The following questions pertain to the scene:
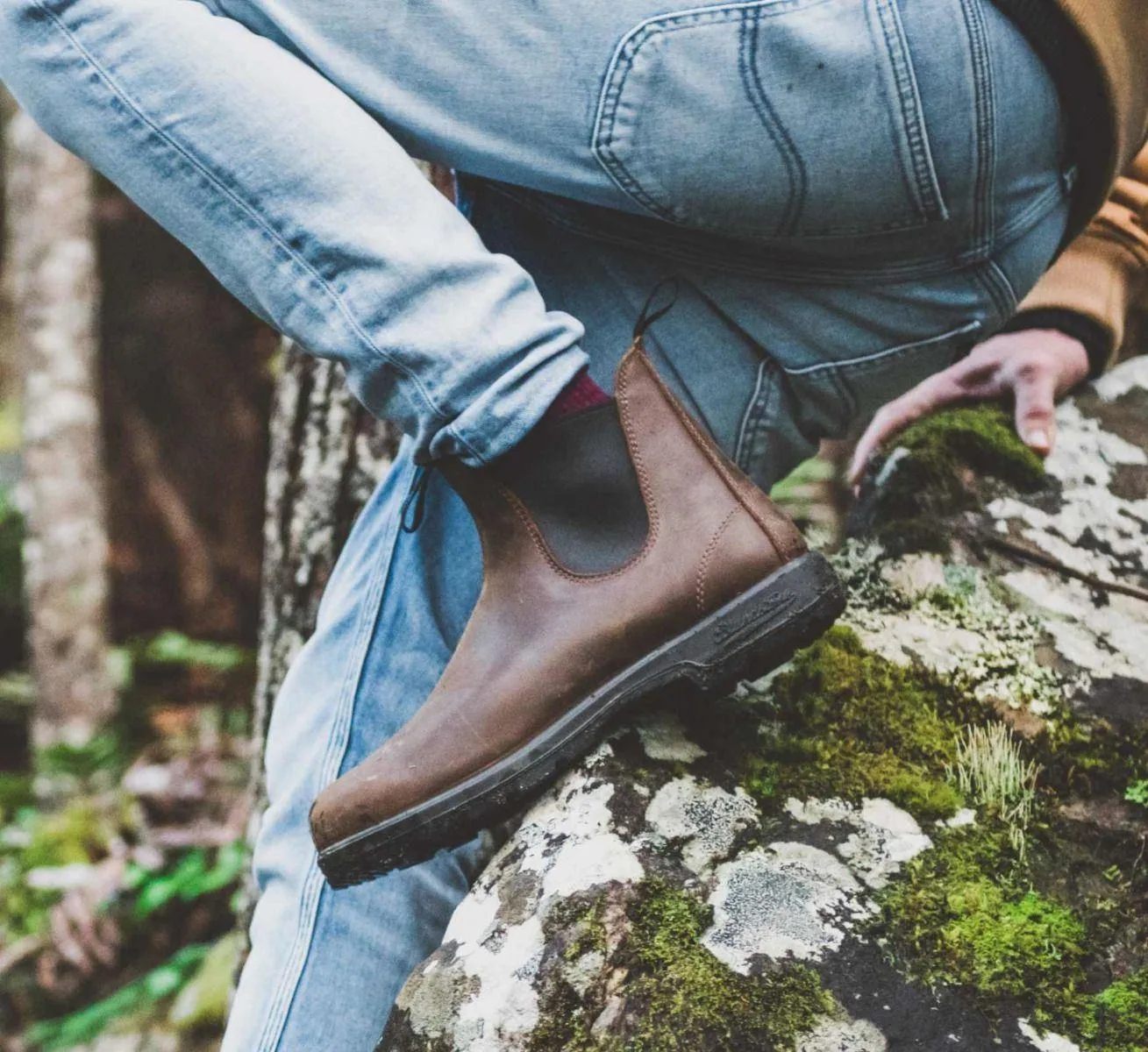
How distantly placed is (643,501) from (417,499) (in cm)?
39

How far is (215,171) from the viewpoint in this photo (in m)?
1.17

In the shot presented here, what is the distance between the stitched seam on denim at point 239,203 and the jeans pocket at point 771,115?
34 centimetres

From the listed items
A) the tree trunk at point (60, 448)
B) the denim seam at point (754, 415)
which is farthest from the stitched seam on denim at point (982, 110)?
the tree trunk at point (60, 448)

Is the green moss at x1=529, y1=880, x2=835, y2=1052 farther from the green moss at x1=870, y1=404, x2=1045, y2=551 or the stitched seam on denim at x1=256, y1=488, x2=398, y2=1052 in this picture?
the green moss at x1=870, y1=404, x2=1045, y2=551

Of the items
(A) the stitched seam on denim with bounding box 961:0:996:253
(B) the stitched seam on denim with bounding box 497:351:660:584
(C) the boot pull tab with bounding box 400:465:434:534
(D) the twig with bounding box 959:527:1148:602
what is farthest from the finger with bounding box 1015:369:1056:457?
(C) the boot pull tab with bounding box 400:465:434:534

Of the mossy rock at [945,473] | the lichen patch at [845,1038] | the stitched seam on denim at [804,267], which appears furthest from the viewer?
the mossy rock at [945,473]

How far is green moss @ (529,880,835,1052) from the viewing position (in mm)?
993

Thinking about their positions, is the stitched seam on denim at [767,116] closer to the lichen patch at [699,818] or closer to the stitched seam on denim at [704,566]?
the stitched seam on denim at [704,566]

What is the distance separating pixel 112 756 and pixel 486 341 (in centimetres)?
392

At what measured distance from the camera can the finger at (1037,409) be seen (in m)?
1.84

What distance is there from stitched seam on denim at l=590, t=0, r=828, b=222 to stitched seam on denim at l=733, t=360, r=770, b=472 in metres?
0.37

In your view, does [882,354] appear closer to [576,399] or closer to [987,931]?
[576,399]

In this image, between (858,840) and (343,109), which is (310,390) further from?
(858,840)

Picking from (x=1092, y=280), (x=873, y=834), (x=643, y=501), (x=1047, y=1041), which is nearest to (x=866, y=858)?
(x=873, y=834)
